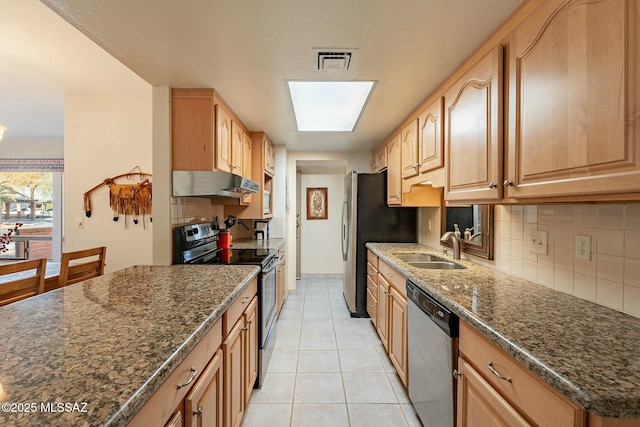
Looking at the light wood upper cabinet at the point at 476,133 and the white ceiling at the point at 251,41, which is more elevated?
the white ceiling at the point at 251,41

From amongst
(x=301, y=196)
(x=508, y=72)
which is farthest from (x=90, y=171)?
(x=508, y=72)

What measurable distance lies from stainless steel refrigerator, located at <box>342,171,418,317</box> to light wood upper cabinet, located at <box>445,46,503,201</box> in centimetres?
161

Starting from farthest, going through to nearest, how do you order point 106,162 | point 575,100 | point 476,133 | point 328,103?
point 106,162, point 328,103, point 476,133, point 575,100

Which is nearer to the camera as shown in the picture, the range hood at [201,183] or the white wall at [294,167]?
the range hood at [201,183]

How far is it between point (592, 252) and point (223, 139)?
234cm

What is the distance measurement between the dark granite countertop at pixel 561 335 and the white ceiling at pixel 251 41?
1243 millimetres

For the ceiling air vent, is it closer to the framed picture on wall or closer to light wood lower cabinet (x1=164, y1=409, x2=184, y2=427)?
light wood lower cabinet (x1=164, y1=409, x2=184, y2=427)

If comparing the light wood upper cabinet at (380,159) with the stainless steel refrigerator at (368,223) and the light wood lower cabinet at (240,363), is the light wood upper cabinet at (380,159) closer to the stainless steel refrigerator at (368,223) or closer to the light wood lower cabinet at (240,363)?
the stainless steel refrigerator at (368,223)

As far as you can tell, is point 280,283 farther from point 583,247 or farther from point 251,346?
point 583,247

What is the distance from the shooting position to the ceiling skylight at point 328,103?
219 cm

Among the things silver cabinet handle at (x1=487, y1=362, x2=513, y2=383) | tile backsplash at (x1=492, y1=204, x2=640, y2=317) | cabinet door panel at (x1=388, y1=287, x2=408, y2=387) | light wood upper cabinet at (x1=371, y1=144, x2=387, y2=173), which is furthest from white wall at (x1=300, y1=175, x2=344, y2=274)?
silver cabinet handle at (x1=487, y1=362, x2=513, y2=383)

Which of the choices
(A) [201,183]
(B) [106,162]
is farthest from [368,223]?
(B) [106,162]

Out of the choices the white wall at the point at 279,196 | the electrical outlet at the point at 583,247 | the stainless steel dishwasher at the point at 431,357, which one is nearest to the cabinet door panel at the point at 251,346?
the stainless steel dishwasher at the point at 431,357

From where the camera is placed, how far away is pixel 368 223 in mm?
Result: 3432
